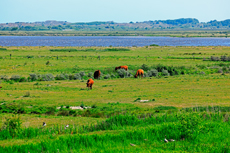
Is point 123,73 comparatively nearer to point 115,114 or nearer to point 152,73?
point 152,73

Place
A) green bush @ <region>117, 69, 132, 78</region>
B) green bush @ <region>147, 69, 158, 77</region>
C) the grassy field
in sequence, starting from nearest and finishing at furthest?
the grassy field, green bush @ <region>117, 69, 132, 78</region>, green bush @ <region>147, 69, 158, 77</region>

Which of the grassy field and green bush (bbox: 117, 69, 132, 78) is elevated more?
the grassy field

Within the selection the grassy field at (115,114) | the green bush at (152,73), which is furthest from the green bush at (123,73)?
the green bush at (152,73)

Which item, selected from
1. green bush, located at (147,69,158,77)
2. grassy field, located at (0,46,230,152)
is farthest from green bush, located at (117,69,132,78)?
green bush, located at (147,69,158,77)

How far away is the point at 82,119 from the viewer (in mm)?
22312

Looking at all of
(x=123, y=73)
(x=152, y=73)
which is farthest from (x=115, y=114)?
(x=152, y=73)

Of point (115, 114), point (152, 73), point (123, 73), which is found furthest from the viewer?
point (152, 73)

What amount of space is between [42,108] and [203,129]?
14.6 m

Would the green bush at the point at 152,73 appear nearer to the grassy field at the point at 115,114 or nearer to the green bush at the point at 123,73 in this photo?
the grassy field at the point at 115,114

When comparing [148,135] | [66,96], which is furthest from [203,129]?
[66,96]

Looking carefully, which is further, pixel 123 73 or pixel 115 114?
pixel 123 73

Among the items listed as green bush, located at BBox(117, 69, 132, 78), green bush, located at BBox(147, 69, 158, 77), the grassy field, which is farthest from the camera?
green bush, located at BBox(147, 69, 158, 77)

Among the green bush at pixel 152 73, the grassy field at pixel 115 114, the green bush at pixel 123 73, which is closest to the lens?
the grassy field at pixel 115 114

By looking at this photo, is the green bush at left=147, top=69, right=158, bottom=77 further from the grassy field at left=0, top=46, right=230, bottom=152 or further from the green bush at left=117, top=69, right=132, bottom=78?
the green bush at left=117, top=69, right=132, bottom=78
